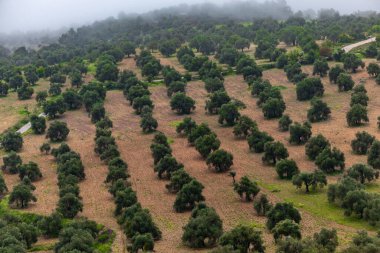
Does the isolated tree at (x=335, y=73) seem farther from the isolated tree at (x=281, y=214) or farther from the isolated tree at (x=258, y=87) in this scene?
the isolated tree at (x=281, y=214)

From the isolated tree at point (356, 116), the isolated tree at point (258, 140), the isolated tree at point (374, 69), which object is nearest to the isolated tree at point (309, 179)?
the isolated tree at point (258, 140)

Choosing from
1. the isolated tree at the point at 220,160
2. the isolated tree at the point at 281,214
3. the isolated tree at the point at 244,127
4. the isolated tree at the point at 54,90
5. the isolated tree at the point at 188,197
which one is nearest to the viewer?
the isolated tree at the point at 281,214

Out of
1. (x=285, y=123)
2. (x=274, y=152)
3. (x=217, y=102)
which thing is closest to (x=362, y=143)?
(x=274, y=152)

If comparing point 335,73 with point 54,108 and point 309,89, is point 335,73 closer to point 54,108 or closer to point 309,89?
point 309,89

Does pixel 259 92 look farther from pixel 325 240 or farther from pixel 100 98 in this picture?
pixel 325 240

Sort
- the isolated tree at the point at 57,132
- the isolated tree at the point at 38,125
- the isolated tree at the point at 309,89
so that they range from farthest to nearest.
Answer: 1. the isolated tree at the point at 309,89
2. the isolated tree at the point at 38,125
3. the isolated tree at the point at 57,132

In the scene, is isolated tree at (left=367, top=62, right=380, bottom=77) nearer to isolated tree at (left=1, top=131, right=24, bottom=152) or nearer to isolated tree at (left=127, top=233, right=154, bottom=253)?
isolated tree at (left=1, top=131, right=24, bottom=152)
